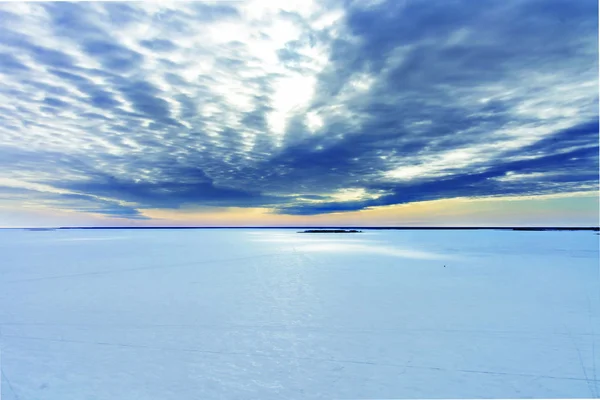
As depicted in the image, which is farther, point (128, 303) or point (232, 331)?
point (128, 303)

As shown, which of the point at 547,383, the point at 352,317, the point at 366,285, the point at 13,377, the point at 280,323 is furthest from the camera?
the point at 366,285

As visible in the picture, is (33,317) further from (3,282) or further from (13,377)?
(3,282)

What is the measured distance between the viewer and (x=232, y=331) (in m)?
6.61

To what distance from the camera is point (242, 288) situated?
1082 centimetres

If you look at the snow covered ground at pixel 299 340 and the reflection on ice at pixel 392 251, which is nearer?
the snow covered ground at pixel 299 340

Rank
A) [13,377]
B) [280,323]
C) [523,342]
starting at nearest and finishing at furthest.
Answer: [13,377], [523,342], [280,323]

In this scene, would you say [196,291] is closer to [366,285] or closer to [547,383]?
[366,285]

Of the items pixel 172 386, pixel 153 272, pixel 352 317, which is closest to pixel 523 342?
pixel 352 317

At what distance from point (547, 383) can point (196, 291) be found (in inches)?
342

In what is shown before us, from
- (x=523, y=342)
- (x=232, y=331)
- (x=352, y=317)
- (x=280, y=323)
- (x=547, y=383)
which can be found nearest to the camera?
(x=547, y=383)

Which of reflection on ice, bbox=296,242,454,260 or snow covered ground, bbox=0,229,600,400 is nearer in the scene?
snow covered ground, bbox=0,229,600,400

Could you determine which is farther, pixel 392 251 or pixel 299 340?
pixel 392 251

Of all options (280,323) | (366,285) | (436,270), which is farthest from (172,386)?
(436,270)

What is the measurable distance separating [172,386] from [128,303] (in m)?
5.26
